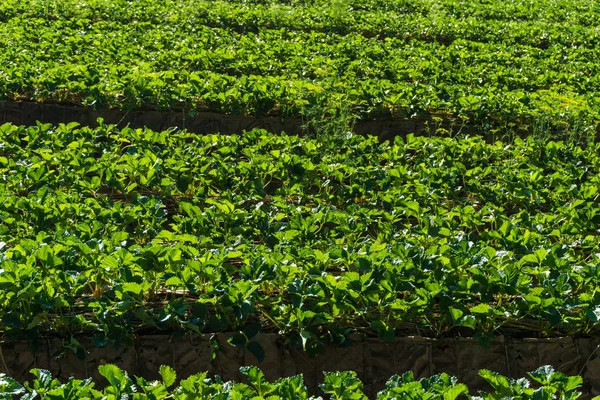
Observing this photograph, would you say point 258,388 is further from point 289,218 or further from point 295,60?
point 295,60

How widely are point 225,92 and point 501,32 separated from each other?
884 centimetres

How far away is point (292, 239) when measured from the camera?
557 centimetres

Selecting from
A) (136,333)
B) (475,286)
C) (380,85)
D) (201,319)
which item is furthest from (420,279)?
(380,85)

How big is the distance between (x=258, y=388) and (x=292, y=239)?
6.21 feet

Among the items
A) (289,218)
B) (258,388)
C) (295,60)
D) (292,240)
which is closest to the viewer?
(258,388)

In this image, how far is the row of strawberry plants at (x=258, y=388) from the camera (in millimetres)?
3619

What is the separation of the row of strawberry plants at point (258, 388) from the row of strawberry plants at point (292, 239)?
0.66 metres

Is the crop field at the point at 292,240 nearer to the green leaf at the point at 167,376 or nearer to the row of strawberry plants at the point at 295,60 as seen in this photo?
the green leaf at the point at 167,376

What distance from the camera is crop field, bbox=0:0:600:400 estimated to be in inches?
176

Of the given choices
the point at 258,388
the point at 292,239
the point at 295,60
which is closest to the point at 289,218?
the point at 292,239

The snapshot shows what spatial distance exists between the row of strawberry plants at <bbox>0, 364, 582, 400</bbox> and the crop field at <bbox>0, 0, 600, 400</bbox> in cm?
1

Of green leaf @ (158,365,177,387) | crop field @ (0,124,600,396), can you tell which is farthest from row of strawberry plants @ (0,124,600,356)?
green leaf @ (158,365,177,387)

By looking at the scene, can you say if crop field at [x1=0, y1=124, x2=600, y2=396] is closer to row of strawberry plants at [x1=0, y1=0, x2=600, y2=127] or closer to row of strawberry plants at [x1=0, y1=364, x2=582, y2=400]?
row of strawberry plants at [x1=0, y1=364, x2=582, y2=400]

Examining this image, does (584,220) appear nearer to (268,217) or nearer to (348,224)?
(348,224)
